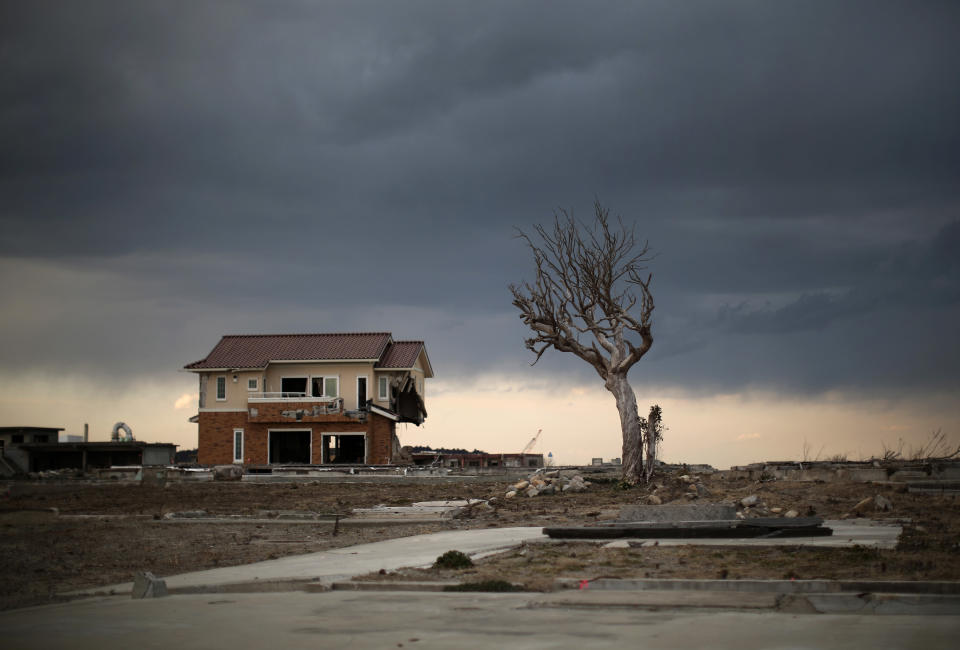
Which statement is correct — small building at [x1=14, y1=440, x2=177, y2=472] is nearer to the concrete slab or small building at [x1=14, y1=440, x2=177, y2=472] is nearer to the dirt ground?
the dirt ground

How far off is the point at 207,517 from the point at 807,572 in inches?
620

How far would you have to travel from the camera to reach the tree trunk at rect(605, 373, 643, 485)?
105 ft

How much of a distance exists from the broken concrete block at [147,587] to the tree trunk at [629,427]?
2328 cm

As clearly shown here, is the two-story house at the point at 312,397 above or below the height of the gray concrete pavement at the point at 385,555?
above

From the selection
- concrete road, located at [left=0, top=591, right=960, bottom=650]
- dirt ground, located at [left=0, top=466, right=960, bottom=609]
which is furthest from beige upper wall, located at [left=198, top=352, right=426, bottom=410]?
concrete road, located at [left=0, top=591, right=960, bottom=650]

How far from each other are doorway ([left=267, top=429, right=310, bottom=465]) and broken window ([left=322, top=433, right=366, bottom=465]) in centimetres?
169

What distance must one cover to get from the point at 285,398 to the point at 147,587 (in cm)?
4301

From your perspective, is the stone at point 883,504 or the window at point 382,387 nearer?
the stone at point 883,504

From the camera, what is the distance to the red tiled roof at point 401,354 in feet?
175

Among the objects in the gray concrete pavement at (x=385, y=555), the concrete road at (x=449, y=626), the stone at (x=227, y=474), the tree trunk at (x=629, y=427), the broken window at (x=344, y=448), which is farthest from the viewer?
the broken window at (x=344, y=448)

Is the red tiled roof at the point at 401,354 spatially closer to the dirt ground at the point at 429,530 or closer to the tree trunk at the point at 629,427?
the dirt ground at the point at 429,530

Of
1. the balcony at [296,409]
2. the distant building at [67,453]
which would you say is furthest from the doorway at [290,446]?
the distant building at [67,453]

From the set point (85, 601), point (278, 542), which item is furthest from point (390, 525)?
point (85, 601)

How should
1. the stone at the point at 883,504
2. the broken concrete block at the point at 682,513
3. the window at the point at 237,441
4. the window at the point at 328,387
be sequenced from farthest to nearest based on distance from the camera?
the window at the point at 328,387
the window at the point at 237,441
the stone at the point at 883,504
the broken concrete block at the point at 682,513
